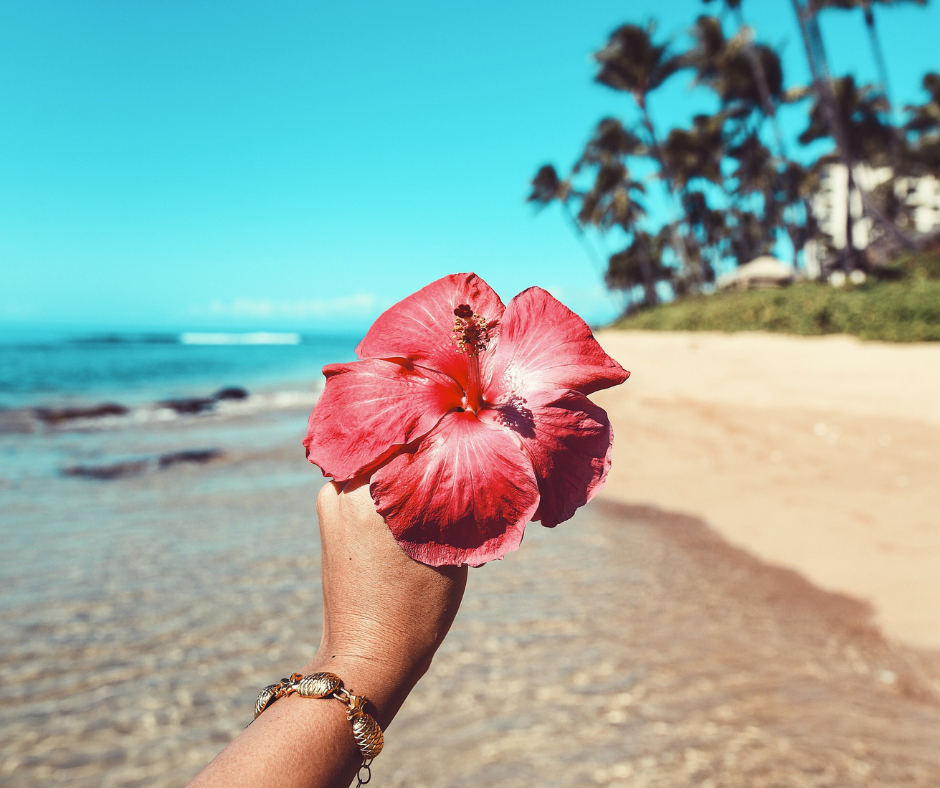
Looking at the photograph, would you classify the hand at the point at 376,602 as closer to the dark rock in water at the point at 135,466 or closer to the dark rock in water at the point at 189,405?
the dark rock in water at the point at 135,466

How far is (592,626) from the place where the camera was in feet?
14.0

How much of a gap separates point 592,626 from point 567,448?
393 centimetres

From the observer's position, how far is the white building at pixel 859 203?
136 ft

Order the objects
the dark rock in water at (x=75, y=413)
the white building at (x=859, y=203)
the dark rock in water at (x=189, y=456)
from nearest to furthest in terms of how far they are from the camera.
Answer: the dark rock in water at (x=189, y=456) < the dark rock in water at (x=75, y=413) < the white building at (x=859, y=203)

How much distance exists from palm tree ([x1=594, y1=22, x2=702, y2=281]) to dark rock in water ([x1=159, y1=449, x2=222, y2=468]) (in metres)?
25.1

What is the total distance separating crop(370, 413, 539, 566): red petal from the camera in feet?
2.26

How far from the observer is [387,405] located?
2.46 ft

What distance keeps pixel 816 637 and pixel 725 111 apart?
33864 mm

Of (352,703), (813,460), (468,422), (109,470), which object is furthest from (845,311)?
(352,703)

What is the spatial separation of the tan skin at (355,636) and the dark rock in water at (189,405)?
18.7 meters

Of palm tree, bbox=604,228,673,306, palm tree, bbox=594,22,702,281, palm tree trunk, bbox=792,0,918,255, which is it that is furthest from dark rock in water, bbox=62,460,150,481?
palm tree, bbox=604,228,673,306

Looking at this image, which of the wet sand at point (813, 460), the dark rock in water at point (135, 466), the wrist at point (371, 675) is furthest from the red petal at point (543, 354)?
the dark rock in water at point (135, 466)

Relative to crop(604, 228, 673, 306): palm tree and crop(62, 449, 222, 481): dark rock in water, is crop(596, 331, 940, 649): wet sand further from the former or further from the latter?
crop(604, 228, 673, 306): palm tree

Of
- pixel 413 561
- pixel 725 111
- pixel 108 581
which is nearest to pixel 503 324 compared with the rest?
pixel 413 561
